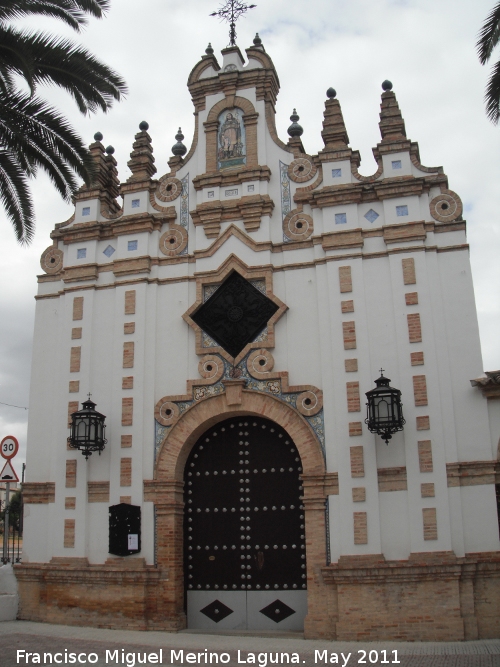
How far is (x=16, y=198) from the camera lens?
12.3 metres

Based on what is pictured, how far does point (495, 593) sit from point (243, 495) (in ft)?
14.7

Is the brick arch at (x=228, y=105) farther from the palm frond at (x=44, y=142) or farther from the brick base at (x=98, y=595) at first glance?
the brick base at (x=98, y=595)

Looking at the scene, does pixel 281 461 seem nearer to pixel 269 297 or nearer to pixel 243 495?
pixel 243 495

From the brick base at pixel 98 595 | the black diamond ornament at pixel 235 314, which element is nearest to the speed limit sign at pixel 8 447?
the brick base at pixel 98 595

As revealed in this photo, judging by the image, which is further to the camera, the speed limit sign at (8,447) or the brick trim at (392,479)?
the speed limit sign at (8,447)

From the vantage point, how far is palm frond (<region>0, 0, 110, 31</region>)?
9.99 m

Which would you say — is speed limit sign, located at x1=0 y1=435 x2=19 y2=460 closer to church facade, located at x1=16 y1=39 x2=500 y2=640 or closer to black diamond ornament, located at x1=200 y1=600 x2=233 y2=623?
church facade, located at x1=16 y1=39 x2=500 y2=640

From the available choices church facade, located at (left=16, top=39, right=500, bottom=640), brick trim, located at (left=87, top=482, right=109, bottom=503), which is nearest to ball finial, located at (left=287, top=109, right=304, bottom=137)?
church facade, located at (left=16, top=39, right=500, bottom=640)

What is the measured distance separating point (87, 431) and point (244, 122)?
23.1 ft

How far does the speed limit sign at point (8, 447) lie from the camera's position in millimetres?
12198

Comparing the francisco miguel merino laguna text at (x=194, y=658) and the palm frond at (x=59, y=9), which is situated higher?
the palm frond at (x=59, y=9)

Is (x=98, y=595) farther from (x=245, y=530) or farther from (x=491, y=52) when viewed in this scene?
(x=491, y=52)

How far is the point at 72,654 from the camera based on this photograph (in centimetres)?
971

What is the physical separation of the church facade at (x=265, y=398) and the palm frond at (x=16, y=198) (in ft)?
7.05
